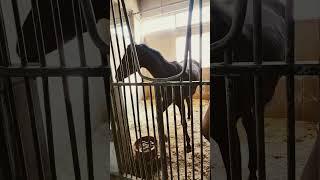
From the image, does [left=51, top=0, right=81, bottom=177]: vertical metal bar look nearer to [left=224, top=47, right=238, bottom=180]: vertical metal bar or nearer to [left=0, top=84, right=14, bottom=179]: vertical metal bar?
[left=0, top=84, right=14, bottom=179]: vertical metal bar

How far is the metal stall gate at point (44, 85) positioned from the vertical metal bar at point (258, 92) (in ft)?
1.26

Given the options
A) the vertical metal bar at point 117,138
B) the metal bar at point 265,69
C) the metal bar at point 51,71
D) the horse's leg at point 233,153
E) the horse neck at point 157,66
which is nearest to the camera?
the metal bar at point 265,69

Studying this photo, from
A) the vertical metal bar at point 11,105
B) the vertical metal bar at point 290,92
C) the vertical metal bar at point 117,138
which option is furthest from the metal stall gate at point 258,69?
the vertical metal bar at point 117,138

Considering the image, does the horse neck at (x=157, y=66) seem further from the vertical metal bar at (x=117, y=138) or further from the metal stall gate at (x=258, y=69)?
the metal stall gate at (x=258, y=69)

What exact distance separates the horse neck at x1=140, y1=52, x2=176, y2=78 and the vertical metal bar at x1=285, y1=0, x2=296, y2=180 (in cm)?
134

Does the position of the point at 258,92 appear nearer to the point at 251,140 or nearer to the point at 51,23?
the point at 251,140

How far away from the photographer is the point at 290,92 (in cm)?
51

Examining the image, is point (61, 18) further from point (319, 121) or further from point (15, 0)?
point (319, 121)

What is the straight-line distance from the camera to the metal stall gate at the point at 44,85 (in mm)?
699

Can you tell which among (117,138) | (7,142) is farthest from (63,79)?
(117,138)

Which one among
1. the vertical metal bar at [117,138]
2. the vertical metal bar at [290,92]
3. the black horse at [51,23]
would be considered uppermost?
the black horse at [51,23]

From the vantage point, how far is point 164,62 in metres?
1.88

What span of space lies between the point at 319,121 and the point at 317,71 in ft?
0.37

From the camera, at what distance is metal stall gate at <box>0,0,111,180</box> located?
0.70m
